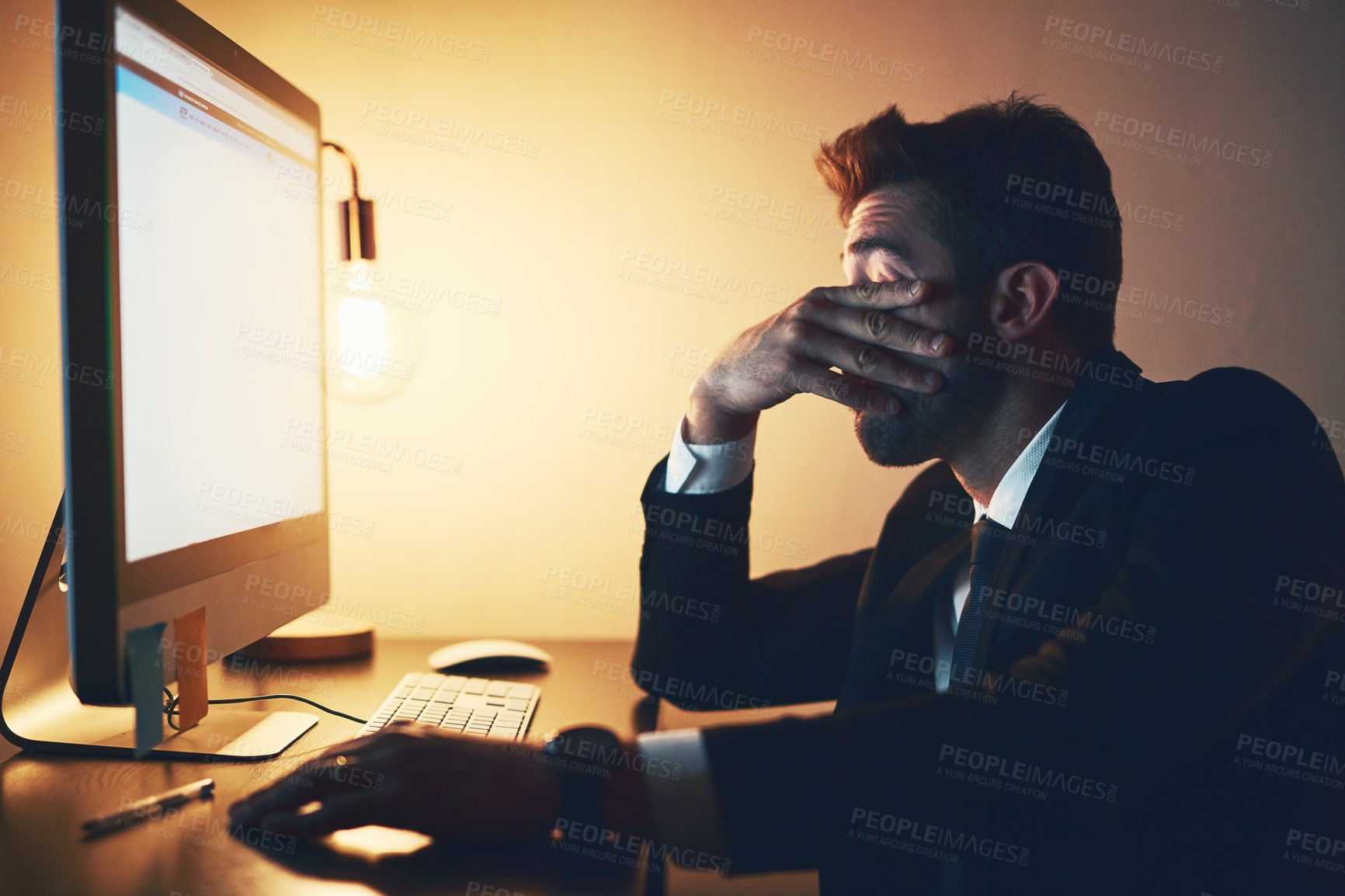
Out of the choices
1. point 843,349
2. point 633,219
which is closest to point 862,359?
point 843,349

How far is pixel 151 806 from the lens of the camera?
69 cm

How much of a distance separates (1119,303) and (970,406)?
0.83m

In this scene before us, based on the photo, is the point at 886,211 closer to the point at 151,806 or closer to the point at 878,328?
the point at 878,328

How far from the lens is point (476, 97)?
1.59m

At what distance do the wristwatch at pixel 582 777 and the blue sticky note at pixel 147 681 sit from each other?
0.36 metres

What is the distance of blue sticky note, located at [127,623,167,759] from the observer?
68 centimetres

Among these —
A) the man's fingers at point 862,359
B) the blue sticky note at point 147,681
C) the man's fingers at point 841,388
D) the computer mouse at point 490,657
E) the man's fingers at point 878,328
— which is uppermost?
the man's fingers at point 878,328

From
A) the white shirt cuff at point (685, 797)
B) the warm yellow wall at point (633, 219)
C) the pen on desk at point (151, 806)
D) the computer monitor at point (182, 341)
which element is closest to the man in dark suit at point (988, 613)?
the white shirt cuff at point (685, 797)

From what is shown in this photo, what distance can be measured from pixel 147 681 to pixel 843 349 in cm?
83

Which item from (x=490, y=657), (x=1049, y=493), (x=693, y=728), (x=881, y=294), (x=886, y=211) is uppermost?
(x=886, y=211)

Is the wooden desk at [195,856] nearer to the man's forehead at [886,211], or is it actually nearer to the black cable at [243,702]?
the black cable at [243,702]

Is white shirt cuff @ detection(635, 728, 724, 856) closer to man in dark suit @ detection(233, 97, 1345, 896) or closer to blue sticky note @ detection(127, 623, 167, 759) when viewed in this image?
man in dark suit @ detection(233, 97, 1345, 896)

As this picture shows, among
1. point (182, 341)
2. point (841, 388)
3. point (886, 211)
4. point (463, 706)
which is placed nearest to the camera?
point (182, 341)

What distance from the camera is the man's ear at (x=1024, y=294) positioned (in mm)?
1132
